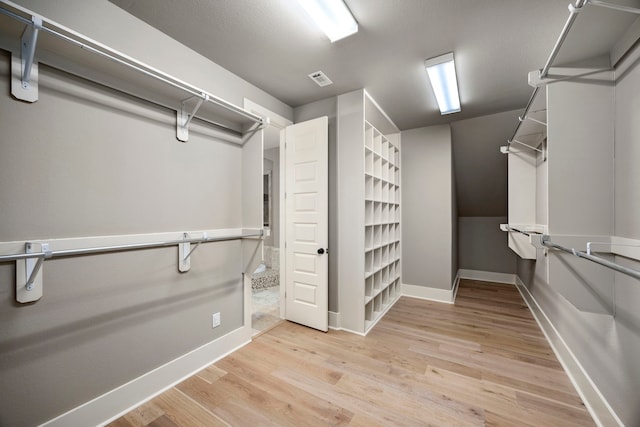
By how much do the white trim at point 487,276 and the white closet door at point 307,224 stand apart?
3.80m

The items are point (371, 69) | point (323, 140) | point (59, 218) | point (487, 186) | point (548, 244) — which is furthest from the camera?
point (487, 186)

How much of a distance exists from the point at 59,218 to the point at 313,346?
2197 mm

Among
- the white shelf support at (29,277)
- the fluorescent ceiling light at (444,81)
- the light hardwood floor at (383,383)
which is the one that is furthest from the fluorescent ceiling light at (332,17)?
the light hardwood floor at (383,383)

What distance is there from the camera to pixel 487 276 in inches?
195

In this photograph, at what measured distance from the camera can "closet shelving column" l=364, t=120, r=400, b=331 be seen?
9.64ft

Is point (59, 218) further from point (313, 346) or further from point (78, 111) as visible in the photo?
point (313, 346)

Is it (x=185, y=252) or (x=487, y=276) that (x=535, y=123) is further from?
(x=487, y=276)

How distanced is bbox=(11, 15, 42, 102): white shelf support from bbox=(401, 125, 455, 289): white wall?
159 inches

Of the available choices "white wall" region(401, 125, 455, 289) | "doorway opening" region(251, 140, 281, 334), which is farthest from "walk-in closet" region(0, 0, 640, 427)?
"white wall" region(401, 125, 455, 289)

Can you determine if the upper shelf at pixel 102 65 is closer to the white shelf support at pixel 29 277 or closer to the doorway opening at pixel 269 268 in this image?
the white shelf support at pixel 29 277

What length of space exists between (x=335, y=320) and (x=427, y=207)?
7.58ft

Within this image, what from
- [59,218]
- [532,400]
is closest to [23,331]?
[59,218]

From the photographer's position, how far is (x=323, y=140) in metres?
2.78

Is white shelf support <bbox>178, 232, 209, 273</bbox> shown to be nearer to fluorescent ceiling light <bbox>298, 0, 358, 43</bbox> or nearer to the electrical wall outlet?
the electrical wall outlet
